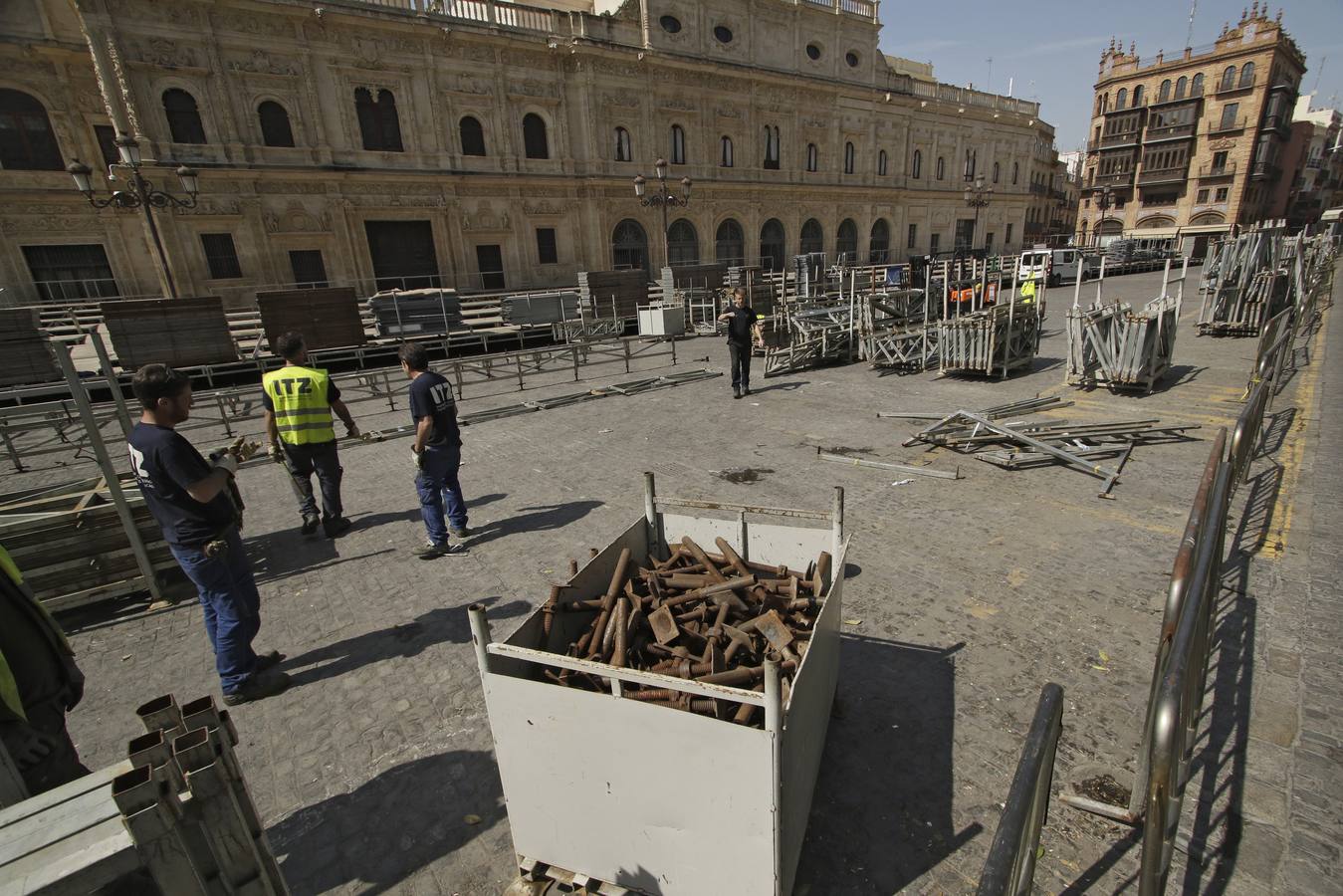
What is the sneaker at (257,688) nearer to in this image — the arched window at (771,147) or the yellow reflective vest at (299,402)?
the yellow reflective vest at (299,402)

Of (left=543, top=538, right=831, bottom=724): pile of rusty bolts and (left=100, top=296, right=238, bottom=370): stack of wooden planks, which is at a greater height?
(left=100, top=296, right=238, bottom=370): stack of wooden planks

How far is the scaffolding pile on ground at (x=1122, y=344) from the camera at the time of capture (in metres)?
10.1

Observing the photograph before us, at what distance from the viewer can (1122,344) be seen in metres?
10.2

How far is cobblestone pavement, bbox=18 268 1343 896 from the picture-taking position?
275 centimetres

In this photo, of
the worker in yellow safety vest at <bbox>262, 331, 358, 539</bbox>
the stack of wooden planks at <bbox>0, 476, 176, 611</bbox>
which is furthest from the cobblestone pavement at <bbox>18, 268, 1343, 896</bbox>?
the worker in yellow safety vest at <bbox>262, 331, 358, 539</bbox>

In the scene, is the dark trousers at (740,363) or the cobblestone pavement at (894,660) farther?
the dark trousers at (740,363)

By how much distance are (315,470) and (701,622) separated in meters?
5.15

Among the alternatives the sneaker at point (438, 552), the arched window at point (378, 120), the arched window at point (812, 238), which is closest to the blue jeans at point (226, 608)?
the sneaker at point (438, 552)

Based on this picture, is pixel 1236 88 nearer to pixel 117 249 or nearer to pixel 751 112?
pixel 751 112

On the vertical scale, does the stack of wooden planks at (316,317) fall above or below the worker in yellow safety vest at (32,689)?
above

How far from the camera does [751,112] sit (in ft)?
113

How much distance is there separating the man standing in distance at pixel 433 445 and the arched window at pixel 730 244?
3182 centimetres

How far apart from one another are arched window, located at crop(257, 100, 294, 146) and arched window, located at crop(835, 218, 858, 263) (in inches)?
1306

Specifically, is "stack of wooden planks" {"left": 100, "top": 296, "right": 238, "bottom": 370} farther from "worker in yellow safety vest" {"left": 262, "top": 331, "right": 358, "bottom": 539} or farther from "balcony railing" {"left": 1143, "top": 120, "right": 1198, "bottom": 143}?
"balcony railing" {"left": 1143, "top": 120, "right": 1198, "bottom": 143}
